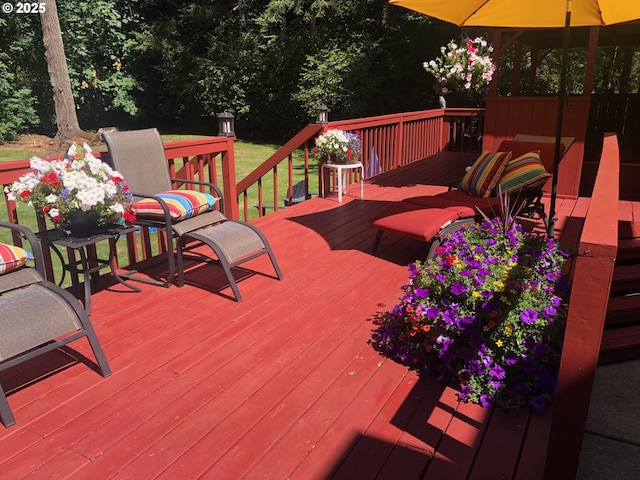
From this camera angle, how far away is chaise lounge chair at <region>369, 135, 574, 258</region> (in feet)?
13.0

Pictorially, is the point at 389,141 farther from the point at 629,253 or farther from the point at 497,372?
the point at 497,372

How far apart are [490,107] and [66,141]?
14.2m

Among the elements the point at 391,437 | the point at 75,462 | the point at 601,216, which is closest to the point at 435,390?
the point at 391,437

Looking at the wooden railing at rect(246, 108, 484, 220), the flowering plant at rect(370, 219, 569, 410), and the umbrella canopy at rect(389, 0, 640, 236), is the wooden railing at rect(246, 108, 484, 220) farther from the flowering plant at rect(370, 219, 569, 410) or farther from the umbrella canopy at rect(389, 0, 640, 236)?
the flowering plant at rect(370, 219, 569, 410)

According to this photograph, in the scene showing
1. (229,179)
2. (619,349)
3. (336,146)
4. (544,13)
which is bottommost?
(619,349)

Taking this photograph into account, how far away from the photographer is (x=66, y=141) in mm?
16578

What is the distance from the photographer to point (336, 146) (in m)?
5.96

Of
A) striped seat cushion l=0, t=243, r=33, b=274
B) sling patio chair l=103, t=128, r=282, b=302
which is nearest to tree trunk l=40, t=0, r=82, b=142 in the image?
sling patio chair l=103, t=128, r=282, b=302

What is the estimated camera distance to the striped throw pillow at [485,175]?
15.0ft

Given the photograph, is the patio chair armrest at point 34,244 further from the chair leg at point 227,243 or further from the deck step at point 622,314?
the deck step at point 622,314

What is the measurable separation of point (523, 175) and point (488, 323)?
243 cm

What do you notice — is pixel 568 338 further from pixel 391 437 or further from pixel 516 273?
pixel 516 273

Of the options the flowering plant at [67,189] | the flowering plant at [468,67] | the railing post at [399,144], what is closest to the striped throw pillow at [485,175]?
the flowering plant at [468,67]

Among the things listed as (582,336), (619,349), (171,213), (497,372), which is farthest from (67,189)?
(619,349)
